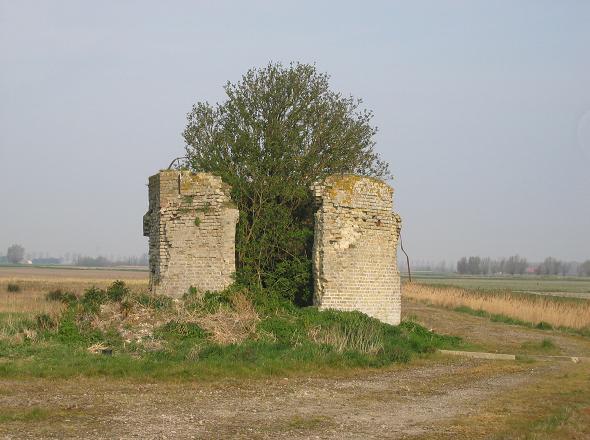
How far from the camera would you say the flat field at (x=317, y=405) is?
26.2 feet

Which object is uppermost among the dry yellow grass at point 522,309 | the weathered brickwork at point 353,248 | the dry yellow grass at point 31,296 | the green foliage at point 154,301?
the weathered brickwork at point 353,248

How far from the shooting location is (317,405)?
31.4 feet

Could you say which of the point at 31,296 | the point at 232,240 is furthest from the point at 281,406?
the point at 31,296

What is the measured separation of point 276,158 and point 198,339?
585 cm

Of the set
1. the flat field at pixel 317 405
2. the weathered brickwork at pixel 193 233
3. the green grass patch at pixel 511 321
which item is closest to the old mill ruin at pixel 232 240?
the weathered brickwork at pixel 193 233

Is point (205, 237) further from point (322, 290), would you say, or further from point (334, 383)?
point (334, 383)

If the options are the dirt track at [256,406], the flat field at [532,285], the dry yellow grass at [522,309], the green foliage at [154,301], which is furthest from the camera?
the flat field at [532,285]

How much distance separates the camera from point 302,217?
58.3ft

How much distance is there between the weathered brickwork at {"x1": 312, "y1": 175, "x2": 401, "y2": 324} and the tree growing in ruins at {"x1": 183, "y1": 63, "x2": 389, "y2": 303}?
2.49 feet

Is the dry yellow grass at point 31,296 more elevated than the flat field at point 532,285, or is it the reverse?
the dry yellow grass at point 31,296

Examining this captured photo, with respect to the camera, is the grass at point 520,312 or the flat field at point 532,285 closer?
the grass at point 520,312

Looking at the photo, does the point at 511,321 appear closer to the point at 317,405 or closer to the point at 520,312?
the point at 520,312

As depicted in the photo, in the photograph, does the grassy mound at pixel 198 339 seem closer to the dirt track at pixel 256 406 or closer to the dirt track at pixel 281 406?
the dirt track at pixel 281 406

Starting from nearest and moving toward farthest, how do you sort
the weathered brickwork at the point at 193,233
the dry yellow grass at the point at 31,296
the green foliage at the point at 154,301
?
the green foliage at the point at 154,301
the weathered brickwork at the point at 193,233
the dry yellow grass at the point at 31,296
